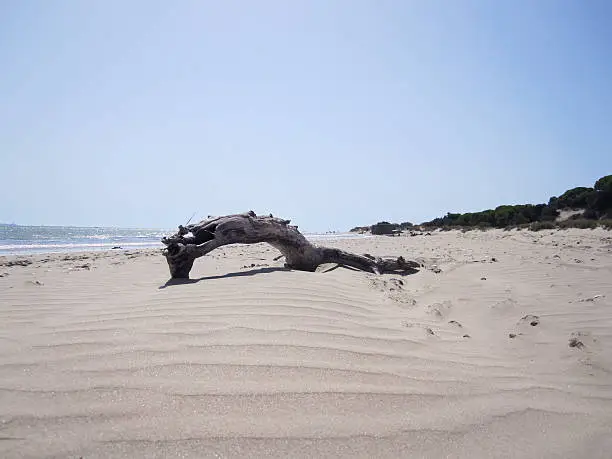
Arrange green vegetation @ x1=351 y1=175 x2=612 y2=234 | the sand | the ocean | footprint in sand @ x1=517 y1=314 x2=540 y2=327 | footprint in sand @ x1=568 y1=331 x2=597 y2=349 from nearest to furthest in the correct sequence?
the sand
footprint in sand @ x1=568 y1=331 x2=597 y2=349
footprint in sand @ x1=517 y1=314 x2=540 y2=327
the ocean
green vegetation @ x1=351 y1=175 x2=612 y2=234

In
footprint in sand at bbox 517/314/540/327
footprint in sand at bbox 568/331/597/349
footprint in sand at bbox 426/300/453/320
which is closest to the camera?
footprint in sand at bbox 568/331/597/349

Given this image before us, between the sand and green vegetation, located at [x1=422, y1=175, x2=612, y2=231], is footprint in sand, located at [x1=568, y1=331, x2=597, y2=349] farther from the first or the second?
green vegetation, located at [x1=422, y1=175, x2=612, y2=231]

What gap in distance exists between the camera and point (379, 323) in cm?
A: 272

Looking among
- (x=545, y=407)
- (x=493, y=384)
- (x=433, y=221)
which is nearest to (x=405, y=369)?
(x=493, y=384)

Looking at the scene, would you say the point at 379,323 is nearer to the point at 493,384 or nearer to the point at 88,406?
the point at 493,384

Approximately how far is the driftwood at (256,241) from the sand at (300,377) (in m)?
1.25

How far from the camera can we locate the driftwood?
4.67 m

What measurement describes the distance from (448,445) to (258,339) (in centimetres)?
114

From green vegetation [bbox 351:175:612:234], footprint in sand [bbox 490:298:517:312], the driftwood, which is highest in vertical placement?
green vegetation [bbox 351:175:612:234]

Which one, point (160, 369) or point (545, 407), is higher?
point (160, 369)

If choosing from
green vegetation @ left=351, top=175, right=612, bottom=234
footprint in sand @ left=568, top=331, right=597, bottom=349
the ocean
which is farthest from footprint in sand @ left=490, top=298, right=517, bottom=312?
the ocean

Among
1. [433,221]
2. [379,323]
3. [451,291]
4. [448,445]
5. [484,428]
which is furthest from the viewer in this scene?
[433,221]

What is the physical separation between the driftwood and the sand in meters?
1.25

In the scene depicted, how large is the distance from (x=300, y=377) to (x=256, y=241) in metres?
3.64
